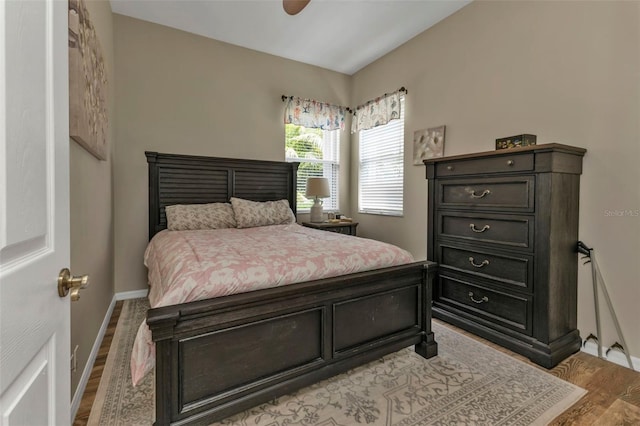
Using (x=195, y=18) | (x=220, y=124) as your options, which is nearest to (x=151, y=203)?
(x=220, y=124)

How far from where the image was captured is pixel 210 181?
373 centimetres

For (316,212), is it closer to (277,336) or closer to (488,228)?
(488,228)

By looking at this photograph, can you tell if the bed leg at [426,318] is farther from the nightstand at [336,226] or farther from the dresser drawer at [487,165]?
the nightstand at [336,226]

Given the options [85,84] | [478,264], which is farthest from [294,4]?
[478,264]

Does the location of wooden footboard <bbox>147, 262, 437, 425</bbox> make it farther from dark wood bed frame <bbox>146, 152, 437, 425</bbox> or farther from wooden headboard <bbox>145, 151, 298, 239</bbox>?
wooden headboard <bbox>145, 151, 298, 239</bbox>

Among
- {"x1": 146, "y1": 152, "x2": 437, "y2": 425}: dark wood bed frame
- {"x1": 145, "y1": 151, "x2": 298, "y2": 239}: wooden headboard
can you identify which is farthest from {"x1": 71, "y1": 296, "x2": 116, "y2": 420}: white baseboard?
{"x1": 145, "y1": 151, "x2": 298, "y2": 239}: wooden headboard

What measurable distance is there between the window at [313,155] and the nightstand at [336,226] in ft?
1.69

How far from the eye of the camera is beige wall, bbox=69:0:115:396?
5.50 feet

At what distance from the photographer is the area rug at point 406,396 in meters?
1.58

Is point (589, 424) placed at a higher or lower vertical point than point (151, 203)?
lower

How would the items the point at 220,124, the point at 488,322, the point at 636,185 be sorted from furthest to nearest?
1. the point at 220,124
2. the point at 488,322
3. the point at 636,185

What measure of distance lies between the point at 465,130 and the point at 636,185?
141 centimetres

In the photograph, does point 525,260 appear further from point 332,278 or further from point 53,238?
point 53,238

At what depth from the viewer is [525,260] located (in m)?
2.20
